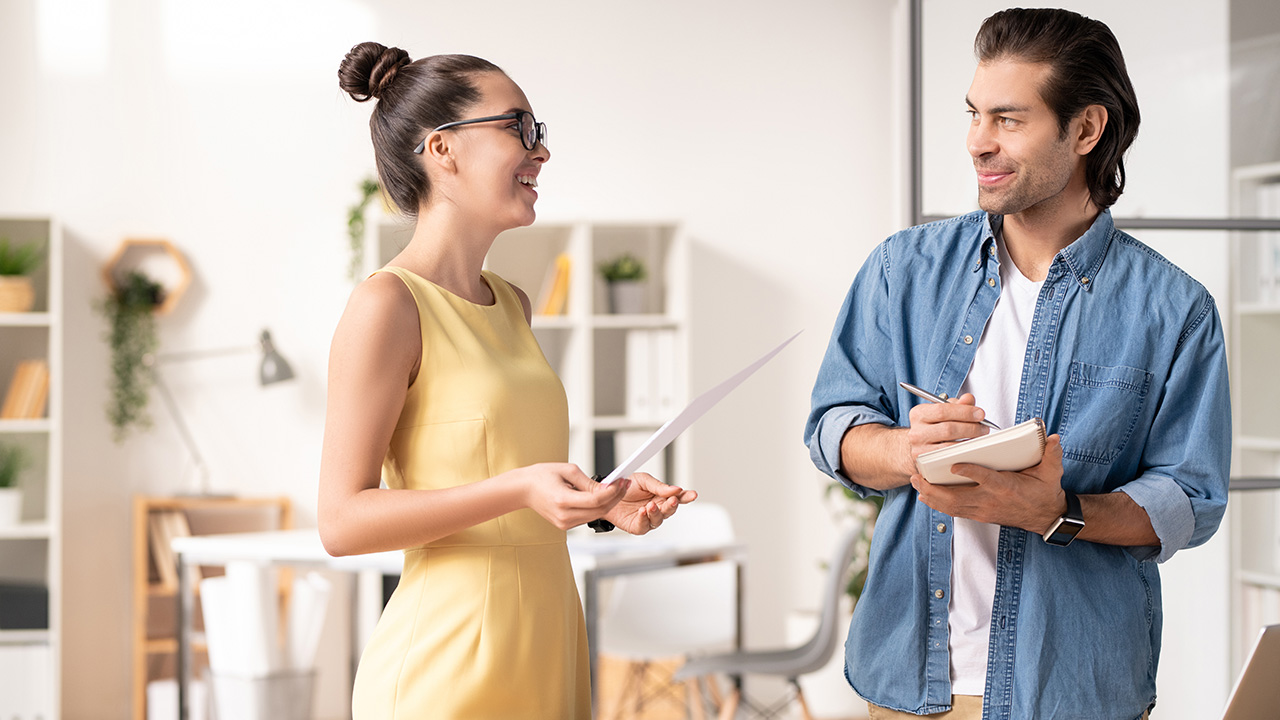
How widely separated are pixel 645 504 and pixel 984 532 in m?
0.42

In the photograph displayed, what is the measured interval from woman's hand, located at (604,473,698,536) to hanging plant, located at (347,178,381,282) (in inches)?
140

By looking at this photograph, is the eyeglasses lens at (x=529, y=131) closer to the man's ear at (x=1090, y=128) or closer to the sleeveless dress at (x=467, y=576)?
the sleeveless dress at (x=467, y=576)

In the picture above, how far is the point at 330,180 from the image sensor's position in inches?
186

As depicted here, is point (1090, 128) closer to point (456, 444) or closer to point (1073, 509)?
point (1073, 509)

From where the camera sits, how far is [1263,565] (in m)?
2.07

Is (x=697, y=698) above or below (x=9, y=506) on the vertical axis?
below

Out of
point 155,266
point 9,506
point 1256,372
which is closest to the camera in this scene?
point 1256,372

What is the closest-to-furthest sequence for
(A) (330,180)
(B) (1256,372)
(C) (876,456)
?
(C) (876,456), (B) (1256,372), (A) (330,180)

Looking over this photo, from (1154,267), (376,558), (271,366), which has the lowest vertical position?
(376,558)

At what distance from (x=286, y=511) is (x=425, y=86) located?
11.8 ft

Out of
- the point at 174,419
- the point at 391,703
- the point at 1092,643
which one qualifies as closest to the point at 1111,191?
the point at 1092,643

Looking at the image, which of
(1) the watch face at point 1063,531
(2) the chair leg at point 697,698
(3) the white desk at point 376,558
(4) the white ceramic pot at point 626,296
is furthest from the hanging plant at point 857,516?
(1) the watch face at point 1063,531

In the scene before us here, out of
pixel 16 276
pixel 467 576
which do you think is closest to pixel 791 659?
pixel 467 576

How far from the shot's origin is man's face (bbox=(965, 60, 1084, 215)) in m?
1.29
